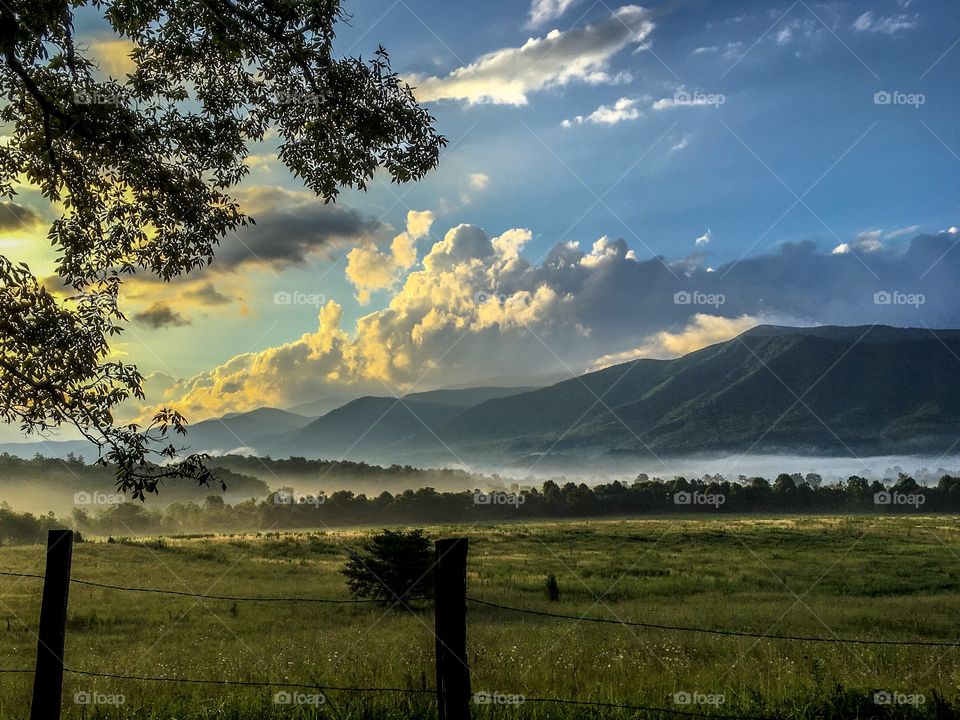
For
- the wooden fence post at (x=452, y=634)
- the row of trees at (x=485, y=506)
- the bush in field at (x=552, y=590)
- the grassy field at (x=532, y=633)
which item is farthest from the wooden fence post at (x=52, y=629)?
the row of trees at (x=485, y=506)

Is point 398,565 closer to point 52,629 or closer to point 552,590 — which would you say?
point 552,590

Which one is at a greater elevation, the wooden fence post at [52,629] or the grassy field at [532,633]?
the wooden fence post at [52,629]

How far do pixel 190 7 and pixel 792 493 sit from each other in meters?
170

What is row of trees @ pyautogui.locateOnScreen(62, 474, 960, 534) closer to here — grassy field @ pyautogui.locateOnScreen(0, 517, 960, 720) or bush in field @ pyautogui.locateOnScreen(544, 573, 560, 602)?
grassy field @ pyautogui.locateOnScreen(0, 517, 960, 720)

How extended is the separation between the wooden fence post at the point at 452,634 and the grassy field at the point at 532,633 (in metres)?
1.93

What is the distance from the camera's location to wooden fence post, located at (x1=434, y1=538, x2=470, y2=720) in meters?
7.50

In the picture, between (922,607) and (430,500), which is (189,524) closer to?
(430,500)

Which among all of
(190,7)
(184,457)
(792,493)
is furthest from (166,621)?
(792,493)

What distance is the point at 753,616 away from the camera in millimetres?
24781

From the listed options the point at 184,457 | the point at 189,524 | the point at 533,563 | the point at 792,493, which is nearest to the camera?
the point at 184,457

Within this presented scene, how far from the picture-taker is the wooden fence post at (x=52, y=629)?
337 inches

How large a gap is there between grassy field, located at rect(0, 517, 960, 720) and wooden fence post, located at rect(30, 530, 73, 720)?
5.39ft

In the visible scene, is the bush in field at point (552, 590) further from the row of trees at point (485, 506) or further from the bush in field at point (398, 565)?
the row of trees at point (485, 506)

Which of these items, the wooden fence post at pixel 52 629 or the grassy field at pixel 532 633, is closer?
the wooden fence post at pixel 52 629
